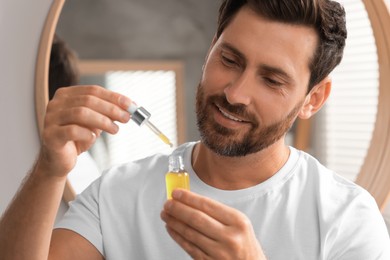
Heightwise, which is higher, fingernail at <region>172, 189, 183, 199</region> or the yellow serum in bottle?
the yellow serum in bottle

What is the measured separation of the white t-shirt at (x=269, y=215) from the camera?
121cm

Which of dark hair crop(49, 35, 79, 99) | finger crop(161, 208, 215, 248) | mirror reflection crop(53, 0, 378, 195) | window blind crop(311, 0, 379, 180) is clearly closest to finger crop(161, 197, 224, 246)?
finger crop(161, 208, 215, 248)

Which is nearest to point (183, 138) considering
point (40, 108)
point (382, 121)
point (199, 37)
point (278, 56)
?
point (199, 37)

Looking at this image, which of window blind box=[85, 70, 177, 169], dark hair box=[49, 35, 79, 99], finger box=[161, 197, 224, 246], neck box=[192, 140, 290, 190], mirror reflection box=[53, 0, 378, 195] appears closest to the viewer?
finger box=[161, 197, 224, 246]

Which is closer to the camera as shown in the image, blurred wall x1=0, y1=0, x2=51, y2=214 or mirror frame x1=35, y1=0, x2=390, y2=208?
blurred wall x1=0, y1=0, x2=51, y2=214

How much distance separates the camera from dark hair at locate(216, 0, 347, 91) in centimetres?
124

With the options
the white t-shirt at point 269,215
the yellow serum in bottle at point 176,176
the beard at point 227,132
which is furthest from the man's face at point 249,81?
the yellow serum in bottle at point 176,176

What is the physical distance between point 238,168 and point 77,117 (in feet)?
1.63

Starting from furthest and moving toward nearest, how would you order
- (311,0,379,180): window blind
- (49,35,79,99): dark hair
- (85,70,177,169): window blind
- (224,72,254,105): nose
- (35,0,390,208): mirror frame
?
(311,0,379,180): window blind → (85,70,177,169): window blind → (35,0,390,208): mirror frame → (49,35,79,99): dark hair → (224,72,254,105): nose

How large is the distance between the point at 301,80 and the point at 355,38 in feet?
4.34

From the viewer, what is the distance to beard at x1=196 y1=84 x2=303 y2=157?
4.00 feet

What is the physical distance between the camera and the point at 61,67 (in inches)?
62.4

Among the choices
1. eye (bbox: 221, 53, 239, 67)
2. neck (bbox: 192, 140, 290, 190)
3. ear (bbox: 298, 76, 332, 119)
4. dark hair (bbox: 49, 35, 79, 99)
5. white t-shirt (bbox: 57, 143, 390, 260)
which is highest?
dark hair (bbox: 49, 35, 79, 99)

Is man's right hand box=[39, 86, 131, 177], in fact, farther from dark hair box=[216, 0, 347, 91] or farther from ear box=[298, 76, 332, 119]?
ear box=[298, 76, 332, 119]
